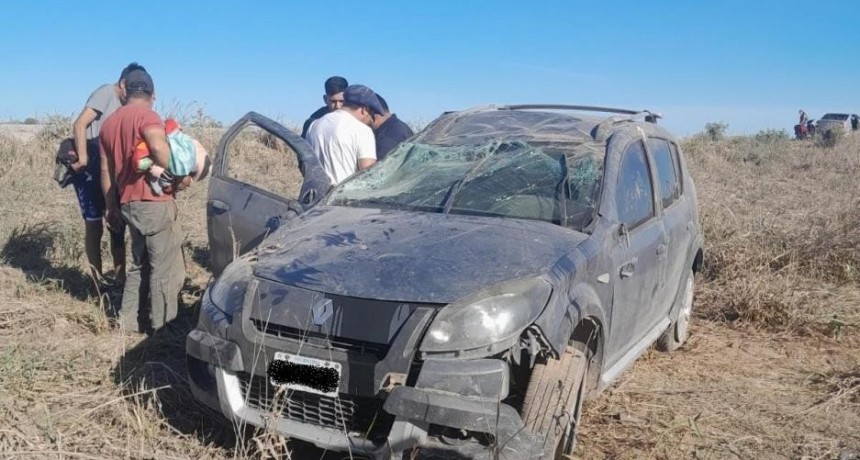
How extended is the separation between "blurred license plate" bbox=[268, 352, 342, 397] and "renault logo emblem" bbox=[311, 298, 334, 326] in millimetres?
150

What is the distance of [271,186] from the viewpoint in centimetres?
1160

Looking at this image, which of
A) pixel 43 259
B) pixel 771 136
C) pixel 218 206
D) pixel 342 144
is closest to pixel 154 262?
pixel 218 206

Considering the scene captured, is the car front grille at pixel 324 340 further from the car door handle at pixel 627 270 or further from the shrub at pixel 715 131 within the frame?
the shrub at pixel 715 131

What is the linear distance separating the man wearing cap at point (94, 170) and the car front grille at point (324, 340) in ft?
9.69

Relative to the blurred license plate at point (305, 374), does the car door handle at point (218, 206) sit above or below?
above

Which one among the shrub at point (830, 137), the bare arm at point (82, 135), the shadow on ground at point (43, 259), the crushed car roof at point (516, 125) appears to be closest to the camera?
the crushed car roof at point (516, 125)

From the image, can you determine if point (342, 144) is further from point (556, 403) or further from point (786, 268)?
point (786, 268)

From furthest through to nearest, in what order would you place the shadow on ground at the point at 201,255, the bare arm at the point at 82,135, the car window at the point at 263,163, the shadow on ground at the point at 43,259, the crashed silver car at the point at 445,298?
the car window at the point at 263,163, the shadow on ground at the point at 201,255, the shadow on ground at the point at 43,259, the bare arm at the point at 82,135, the crashed silver car at the point at 445,298

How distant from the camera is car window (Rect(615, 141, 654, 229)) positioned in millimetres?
3954

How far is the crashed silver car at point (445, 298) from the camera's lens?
273 centimetres

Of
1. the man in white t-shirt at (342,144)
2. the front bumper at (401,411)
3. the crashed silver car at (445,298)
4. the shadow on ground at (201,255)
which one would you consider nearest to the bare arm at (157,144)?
the crashed silver car at (445,298)

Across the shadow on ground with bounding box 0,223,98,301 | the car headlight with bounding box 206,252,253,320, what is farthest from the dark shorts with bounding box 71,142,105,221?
the car headlight with bounding box 206,252,253,320

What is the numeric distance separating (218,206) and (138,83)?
3.08ft

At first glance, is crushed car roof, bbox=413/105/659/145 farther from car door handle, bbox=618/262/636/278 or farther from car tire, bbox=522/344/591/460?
car tire, bbox=522/344/591/460
